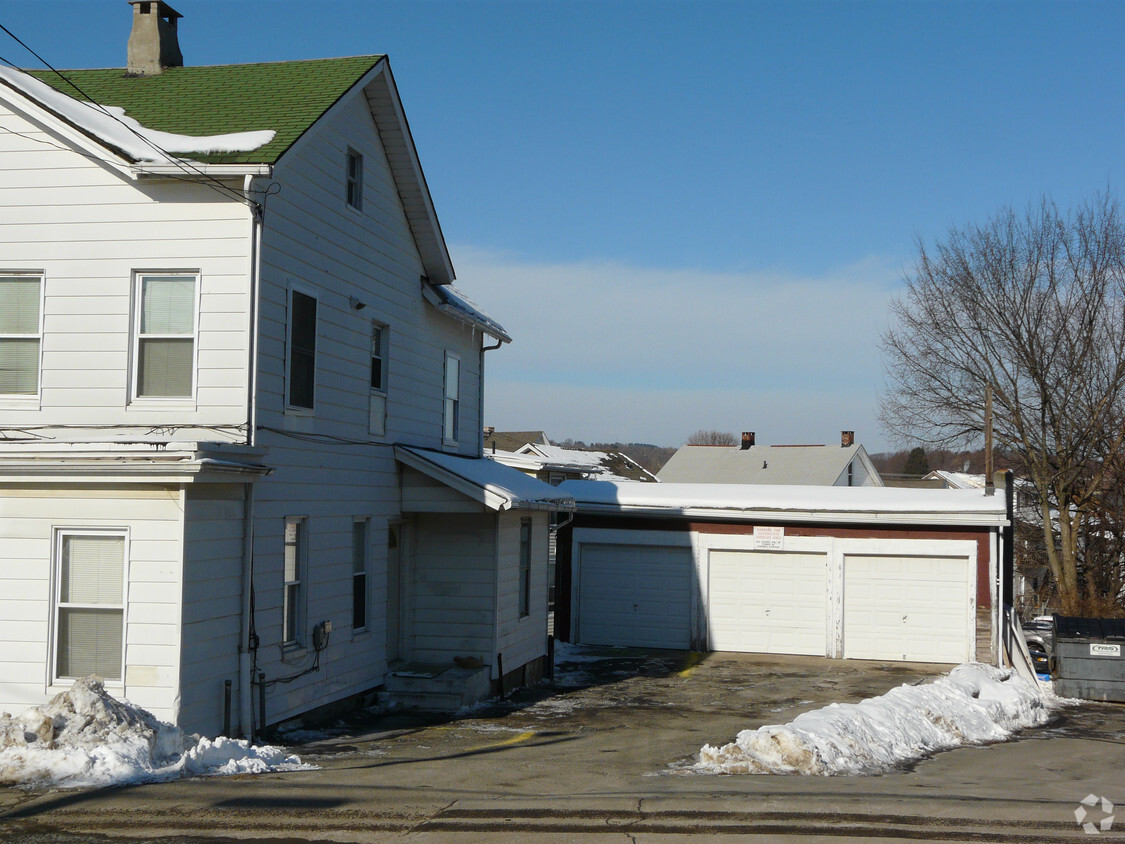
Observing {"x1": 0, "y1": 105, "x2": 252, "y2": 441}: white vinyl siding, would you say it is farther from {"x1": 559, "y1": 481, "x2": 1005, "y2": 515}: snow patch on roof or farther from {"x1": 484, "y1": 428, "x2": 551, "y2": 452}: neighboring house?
{"x1": 484, "y1": 428, "x2": 551, "y2": 452}: neighboring house

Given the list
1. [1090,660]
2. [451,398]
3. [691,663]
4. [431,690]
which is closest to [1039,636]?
[1090,660]

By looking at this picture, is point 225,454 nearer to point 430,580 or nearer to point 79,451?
point 79,451

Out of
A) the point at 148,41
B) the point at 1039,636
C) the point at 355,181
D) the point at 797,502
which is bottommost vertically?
the point at 1039,636

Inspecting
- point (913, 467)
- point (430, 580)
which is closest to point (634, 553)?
point (430, 580)

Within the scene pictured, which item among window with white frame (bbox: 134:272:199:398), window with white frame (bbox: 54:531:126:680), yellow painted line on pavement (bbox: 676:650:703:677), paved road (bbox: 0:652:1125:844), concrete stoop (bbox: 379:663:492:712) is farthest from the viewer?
yellow painted line on pavement (bbox: 676:650:703:677)

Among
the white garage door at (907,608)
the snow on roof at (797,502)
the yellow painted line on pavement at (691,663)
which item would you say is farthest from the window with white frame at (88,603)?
the white garage door at (907,608)

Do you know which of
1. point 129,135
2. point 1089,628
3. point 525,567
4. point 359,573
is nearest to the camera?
point 129,135

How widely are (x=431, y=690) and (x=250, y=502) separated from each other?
493 centimetres

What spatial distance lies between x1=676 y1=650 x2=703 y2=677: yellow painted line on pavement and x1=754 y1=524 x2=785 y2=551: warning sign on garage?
2780 millimetres

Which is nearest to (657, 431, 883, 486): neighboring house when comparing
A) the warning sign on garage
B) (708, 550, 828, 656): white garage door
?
(708, 550, 828, 656): white garage door

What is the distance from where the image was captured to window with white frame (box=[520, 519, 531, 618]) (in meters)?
18.4

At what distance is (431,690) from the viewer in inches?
599

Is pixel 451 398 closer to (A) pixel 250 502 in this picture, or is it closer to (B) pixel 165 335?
(B) pixel 165 335

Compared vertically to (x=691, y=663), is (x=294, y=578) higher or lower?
higher
